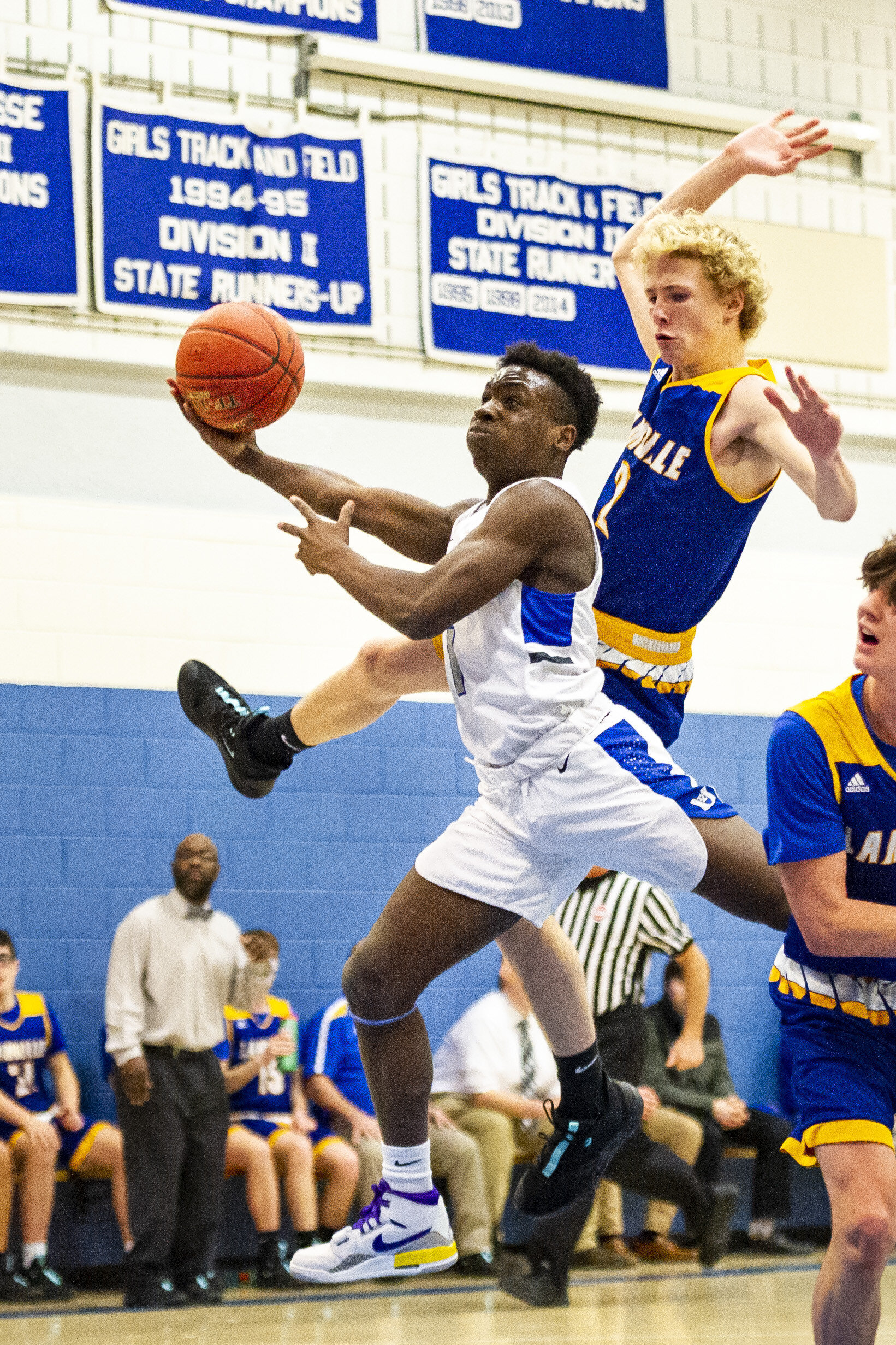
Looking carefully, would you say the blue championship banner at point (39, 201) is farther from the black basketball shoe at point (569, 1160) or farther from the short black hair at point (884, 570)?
the short black hair at point (884, 570)

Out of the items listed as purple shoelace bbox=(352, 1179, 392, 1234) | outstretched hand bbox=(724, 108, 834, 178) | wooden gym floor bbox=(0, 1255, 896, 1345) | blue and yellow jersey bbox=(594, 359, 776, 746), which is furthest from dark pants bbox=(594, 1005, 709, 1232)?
outstretched hand bbox=(724, 108, 834, 178)

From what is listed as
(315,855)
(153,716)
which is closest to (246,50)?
(153,716)

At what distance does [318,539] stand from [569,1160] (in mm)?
1711

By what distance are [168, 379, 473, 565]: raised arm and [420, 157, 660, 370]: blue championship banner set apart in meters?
5.66

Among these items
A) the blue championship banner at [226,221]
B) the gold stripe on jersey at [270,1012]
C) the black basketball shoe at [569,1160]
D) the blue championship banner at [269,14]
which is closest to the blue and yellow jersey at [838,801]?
the black basketball shoe at [569,1160]

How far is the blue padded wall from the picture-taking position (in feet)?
27.4

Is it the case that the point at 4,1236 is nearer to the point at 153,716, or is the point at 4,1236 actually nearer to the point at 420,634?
the point at 153,716

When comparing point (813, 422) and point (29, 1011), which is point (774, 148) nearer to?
point (813, 422)

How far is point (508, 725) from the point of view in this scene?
3.62 metres

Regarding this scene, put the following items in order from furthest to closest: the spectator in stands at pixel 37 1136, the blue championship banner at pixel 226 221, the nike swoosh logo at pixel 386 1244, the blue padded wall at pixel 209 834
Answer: the blue championship banner at pixel 226 221, the blue padded wall at pixel 209 834, the spectator in stands at pixel 37 1136, the nike swoosh logo at pixel 386 1244

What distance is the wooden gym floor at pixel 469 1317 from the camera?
6.37m

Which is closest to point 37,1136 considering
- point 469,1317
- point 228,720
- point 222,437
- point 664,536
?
point 469,1317

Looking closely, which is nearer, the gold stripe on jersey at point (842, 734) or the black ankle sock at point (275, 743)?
the gold stripe on jersey at point (842, 734)

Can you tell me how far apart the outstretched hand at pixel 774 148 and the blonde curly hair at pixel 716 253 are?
322 mm
